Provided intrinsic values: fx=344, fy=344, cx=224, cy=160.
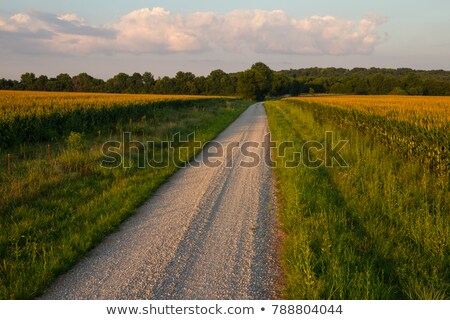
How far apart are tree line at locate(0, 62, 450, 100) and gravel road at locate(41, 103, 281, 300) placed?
287 ft

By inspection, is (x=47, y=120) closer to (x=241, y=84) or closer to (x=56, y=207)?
(x=56, y=207)

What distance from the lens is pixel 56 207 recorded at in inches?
257

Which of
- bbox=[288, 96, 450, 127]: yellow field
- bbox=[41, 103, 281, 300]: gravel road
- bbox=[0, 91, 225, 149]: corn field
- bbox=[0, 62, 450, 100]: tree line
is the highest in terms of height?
bbox=[0, 62, 450, 100]: tree line

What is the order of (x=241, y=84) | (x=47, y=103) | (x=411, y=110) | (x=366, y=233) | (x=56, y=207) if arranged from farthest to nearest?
(x=241, y=84), (x=47, y=103), (x=411, y=110), (x=56, y=207), (x=366, y=233)

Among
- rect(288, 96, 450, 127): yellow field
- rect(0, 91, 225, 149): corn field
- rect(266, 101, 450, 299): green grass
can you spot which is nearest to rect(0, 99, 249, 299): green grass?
rect(0, 91, 225, 149): corn field

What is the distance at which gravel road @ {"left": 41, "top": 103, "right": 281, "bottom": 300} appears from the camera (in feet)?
12.7

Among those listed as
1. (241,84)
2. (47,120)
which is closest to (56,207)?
(47,120)

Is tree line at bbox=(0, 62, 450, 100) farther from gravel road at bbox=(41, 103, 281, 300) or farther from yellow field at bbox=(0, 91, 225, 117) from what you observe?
gravel road at bbox=(41, 103, 281, 300)

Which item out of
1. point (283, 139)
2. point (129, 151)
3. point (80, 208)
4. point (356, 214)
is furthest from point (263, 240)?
point (283, 139)

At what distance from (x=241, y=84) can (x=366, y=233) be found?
90619mm

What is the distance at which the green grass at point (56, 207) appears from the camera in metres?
4.26

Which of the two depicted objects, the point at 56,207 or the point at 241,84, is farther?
the point at 241,84

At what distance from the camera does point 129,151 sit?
39.3 feet
